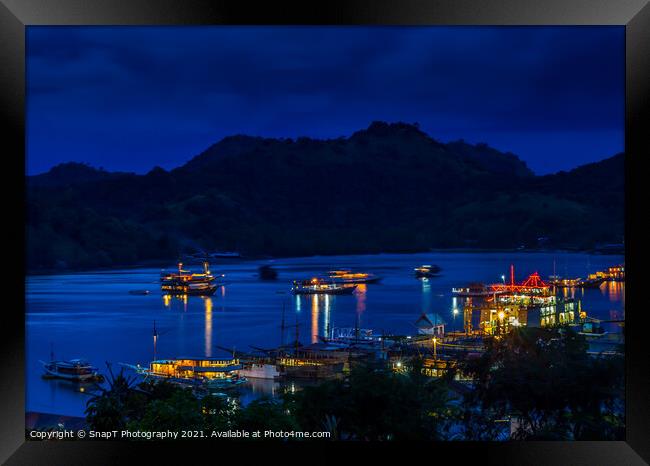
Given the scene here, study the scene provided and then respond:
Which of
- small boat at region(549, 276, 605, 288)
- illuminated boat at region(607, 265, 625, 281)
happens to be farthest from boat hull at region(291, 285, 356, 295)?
illuminated boat at region(607, 265, 625, 281)

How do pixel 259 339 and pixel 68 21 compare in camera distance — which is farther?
pixel 259 339

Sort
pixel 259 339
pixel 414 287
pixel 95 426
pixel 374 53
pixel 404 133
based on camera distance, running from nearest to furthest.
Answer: pixel 95 426
pixel 374 53
pixel 404 133
pixel 259 339
pixel 414 287

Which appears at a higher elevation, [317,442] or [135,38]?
[135,38]

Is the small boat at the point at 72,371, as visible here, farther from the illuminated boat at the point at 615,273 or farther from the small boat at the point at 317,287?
the illuminated boat at the point at 615,273

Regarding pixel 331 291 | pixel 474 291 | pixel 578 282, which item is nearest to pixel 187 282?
pixel 331 291

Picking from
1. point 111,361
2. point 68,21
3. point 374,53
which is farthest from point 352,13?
point 111,361

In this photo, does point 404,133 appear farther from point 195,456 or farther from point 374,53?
point 195,456

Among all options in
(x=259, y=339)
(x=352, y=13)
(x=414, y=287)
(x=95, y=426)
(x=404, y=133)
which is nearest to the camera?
(x=352, y=13)
